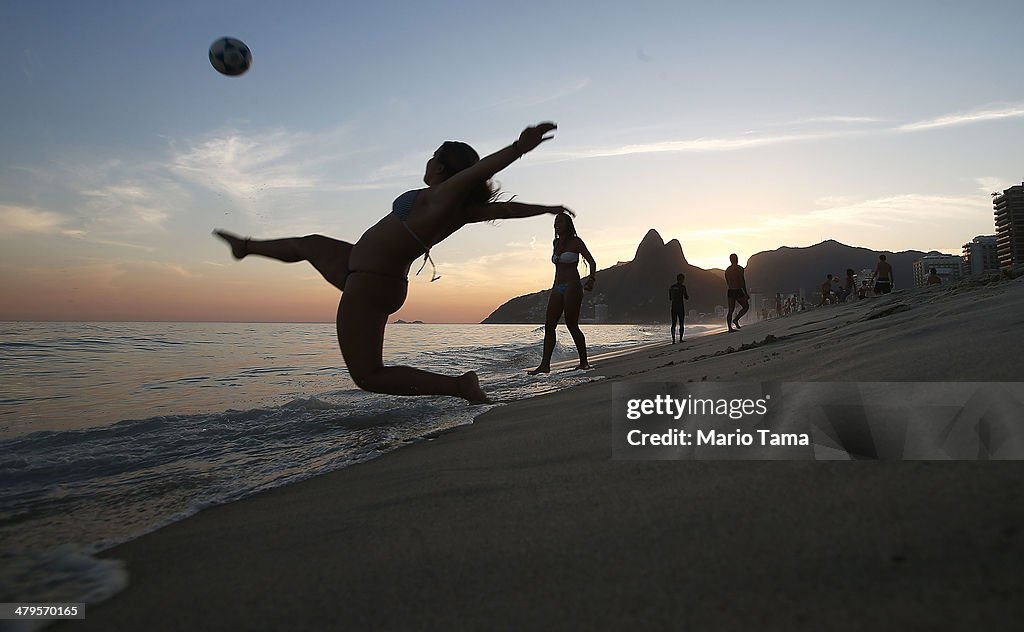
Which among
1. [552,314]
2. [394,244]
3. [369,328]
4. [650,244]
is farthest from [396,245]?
[650,244]

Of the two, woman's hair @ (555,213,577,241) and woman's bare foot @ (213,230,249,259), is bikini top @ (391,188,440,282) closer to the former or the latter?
woman's bare foot @ (213,230,249,259)

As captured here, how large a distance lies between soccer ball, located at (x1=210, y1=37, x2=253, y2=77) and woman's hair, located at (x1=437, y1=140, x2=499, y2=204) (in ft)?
11.2

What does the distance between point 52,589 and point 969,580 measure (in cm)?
188

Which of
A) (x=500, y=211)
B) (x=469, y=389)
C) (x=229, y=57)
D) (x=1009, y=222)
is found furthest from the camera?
(x=1009, y=222)

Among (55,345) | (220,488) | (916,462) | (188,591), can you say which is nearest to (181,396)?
(220,488)

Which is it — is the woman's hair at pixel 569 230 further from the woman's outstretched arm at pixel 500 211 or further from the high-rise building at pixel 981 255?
the high-rise building at pixel 981 255

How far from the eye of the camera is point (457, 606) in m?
0.98

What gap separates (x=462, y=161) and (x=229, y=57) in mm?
3635

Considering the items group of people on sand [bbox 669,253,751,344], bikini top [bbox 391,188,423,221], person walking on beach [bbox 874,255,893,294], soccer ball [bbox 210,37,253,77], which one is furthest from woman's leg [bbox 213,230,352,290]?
person walking on beach [bbox 874,255,893,294]

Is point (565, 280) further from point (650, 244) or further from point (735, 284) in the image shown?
point (650, 244)

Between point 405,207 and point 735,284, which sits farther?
point 735,284

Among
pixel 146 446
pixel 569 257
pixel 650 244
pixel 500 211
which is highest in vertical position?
pixel 650 244

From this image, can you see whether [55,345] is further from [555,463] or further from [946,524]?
[946,524]

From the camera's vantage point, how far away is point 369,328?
3.08 metres
